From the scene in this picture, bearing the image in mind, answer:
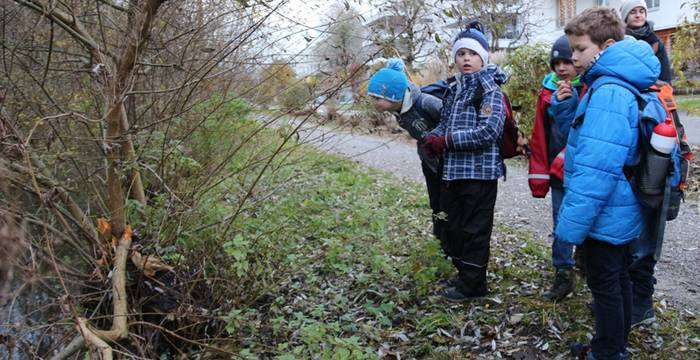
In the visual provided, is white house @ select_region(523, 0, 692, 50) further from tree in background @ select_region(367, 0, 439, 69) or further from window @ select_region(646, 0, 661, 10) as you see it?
tree in background @ select_region(367, 0, 439, 69)

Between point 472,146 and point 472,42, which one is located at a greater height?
point 472,42

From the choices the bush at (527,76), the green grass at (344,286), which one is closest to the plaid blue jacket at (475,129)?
the green grass at (344,286)

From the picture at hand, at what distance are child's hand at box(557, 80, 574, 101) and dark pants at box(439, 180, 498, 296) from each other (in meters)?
0.65

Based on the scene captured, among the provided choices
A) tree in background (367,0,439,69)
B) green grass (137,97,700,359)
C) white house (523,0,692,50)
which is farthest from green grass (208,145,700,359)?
white house (523,0,692,50)

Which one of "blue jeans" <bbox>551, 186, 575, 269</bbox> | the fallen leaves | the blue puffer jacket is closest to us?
the blue puffer jacket

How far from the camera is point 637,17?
3.96 m

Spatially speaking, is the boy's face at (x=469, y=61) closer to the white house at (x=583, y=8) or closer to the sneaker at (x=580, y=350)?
the sneaker at (x=580, y=350)

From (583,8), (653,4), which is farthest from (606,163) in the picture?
(653,4)

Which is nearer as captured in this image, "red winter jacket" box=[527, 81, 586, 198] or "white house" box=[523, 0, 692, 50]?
"red winter jacket" box=[527, 81, 586, 198]

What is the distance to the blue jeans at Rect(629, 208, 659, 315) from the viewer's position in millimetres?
2752

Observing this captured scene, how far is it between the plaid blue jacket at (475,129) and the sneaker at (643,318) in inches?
43.3

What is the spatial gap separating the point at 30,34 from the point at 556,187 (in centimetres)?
346

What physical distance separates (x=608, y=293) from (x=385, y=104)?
6.09 feet

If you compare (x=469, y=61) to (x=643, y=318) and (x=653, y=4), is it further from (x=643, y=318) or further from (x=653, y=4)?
(x=653, y=4)
